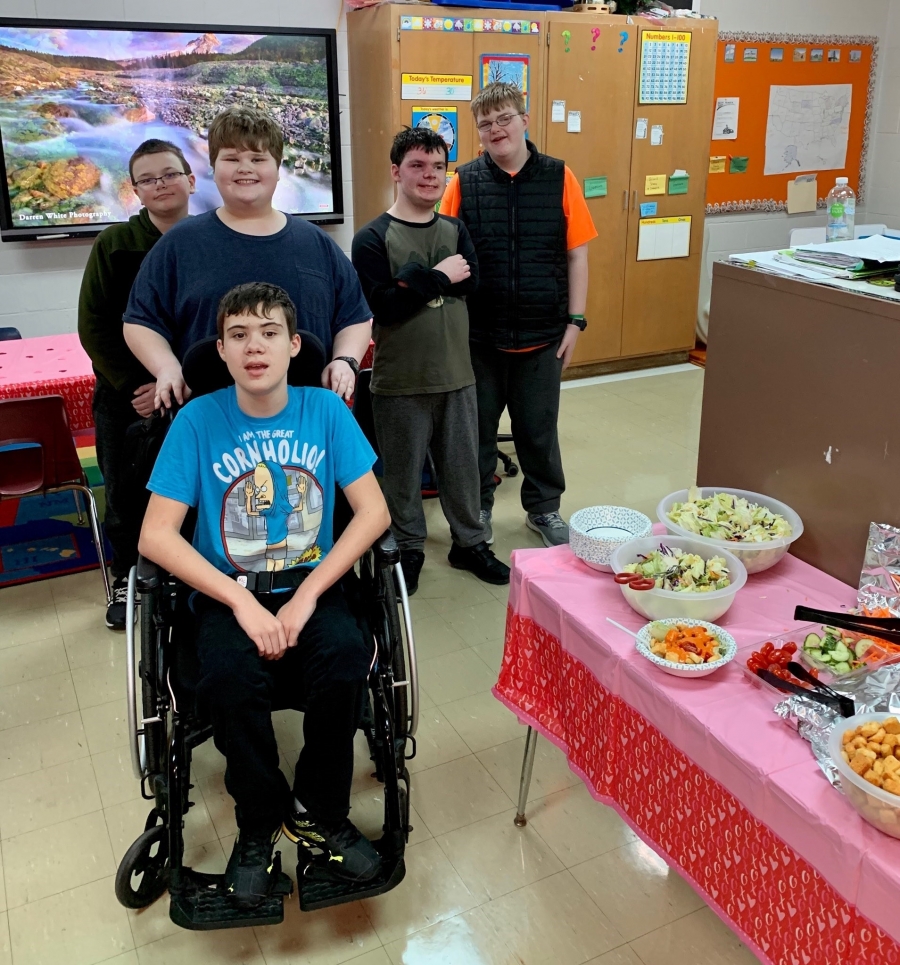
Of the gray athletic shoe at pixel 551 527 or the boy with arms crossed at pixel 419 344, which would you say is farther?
the gray athletic shoe at pixel 551 527

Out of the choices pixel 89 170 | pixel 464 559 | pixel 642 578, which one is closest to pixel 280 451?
pixel 642 578

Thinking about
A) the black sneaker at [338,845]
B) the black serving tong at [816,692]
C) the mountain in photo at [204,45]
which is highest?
the mountain in photo at [204,45]

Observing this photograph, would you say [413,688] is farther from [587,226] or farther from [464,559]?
[587,226]

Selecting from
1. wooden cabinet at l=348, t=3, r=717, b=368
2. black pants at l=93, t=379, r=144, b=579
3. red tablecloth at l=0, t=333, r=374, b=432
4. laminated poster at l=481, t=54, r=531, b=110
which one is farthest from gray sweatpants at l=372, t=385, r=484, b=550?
laminated poster at l=481, t=54, r=531, b=110

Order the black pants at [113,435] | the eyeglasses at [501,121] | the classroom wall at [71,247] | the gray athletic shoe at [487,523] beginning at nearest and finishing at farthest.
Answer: the black pants at [113,435]
the eyeglasses at [501,121]
the gray athletic shoe at [487,523]
the classroom wall at [71,247]

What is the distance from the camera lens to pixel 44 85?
3904mm

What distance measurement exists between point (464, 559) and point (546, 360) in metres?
0.72

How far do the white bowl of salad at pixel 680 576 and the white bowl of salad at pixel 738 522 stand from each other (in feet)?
0.16

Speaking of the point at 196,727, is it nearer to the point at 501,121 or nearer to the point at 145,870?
the point at 145,870

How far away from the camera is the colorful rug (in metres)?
3.10

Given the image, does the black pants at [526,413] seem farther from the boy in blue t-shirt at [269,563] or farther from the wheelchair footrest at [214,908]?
the wheelchair footrest at [214,908]

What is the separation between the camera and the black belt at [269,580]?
1.73 meters

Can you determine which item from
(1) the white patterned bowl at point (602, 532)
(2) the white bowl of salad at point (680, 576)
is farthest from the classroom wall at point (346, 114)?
(2) the white bowl of salad at point (680, 576)

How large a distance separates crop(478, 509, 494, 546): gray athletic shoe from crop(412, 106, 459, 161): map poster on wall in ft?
6.69
